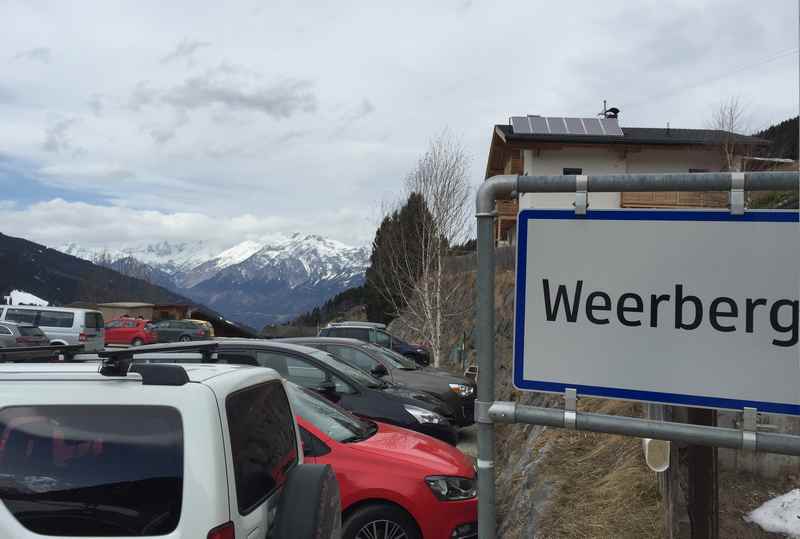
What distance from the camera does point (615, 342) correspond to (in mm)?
2287

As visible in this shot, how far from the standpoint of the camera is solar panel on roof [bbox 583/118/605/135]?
28.6 m

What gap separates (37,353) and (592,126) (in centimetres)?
2813

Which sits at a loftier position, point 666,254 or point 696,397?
point 666,254

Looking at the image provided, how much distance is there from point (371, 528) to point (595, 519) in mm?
1631

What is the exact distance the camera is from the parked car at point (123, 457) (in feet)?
8.98

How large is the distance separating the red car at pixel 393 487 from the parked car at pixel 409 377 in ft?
17.3

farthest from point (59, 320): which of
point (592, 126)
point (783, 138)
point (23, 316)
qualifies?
point (783, 138)

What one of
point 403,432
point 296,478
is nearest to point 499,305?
point 403,432

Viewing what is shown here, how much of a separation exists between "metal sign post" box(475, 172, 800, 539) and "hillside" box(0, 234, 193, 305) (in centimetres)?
8938

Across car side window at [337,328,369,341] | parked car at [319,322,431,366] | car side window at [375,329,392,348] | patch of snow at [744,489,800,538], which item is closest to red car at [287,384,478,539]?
patch of snow at [744,489,800,538]

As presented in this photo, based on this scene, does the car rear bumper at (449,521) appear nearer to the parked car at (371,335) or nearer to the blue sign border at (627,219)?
the blue sign border at (627,219)

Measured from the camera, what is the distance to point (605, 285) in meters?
2.30

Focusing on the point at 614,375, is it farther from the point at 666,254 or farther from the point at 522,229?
the point at 522,229

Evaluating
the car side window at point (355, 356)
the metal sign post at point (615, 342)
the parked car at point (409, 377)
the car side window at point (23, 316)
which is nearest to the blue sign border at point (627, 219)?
the metal sign post at point (615, 342)
